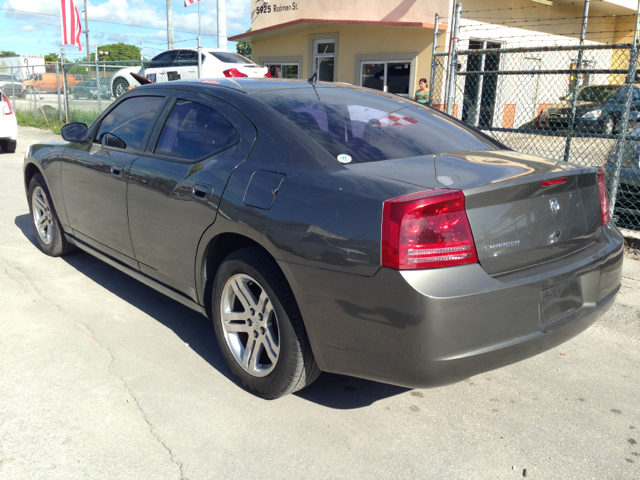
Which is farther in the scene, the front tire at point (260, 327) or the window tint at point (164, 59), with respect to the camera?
the window tint at point (164, 59)

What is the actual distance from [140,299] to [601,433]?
3.17 m

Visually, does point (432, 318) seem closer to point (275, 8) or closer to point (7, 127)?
point (7, 127)

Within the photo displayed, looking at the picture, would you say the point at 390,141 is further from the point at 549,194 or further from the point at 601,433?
the point at 601,433

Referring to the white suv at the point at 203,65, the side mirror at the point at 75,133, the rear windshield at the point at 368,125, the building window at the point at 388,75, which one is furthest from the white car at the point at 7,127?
the rear windshield at the point at 368,125

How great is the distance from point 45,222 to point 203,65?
9662mm

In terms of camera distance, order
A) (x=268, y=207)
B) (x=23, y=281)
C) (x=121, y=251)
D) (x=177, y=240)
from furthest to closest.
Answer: (x=23, y=281)
(x=121, y=251)
(x=177, y=240)
(x=268, y=207)

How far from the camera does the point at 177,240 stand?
11.1 feet

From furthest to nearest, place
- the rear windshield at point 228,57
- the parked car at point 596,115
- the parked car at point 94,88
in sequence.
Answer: the parked car at point 94,88 < the rear windshield at point 228,57 < the parked car at point 596,115

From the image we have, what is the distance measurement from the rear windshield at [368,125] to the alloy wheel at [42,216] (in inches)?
114

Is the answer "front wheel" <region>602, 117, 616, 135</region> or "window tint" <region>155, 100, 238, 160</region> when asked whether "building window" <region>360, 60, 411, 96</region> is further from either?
"window tint" <region>155, 100, 238, 160</region>

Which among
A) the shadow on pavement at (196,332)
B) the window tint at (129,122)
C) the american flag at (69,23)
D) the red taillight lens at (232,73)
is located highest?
the american flag at (69,23)

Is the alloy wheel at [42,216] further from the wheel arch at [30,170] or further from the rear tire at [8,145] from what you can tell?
the rear tire at [8,145]

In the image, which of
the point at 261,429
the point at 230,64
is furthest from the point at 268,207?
the point at 230,64

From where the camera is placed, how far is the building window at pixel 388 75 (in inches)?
659
